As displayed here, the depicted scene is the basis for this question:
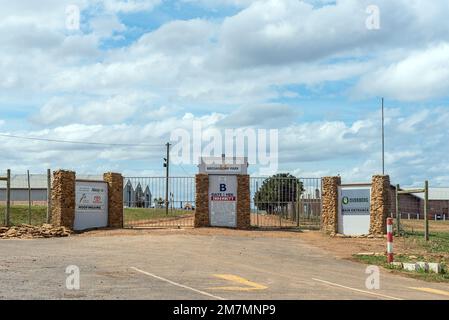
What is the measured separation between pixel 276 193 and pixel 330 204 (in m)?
3.70

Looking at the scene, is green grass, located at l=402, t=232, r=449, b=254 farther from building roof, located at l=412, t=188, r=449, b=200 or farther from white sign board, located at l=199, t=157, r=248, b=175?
building roof, located at l=412, t=188, r=449, b=200

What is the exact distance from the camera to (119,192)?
3036 cm

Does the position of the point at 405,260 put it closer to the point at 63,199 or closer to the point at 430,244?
the point at 430,244

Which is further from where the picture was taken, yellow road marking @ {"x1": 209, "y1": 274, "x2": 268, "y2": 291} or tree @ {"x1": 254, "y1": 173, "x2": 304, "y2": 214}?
tree @ {"x1": 254, "y1": 173, "x2": 304, "y2": 214}

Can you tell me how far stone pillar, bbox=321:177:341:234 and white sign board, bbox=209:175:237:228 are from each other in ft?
13.9

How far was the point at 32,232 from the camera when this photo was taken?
86.0 ft

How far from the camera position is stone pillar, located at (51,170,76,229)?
2830 centimetres

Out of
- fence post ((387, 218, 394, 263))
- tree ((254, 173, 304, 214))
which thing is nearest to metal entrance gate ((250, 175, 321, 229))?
tree ((254, 173, 304, 214))

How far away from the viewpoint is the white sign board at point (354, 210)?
93.8 ft

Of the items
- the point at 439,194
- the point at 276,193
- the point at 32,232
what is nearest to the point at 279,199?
the point at 276,193

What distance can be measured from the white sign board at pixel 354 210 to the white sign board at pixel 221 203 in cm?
500

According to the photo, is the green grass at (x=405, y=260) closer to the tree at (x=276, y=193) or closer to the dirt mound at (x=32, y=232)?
the tree at (x=276, y=193)
